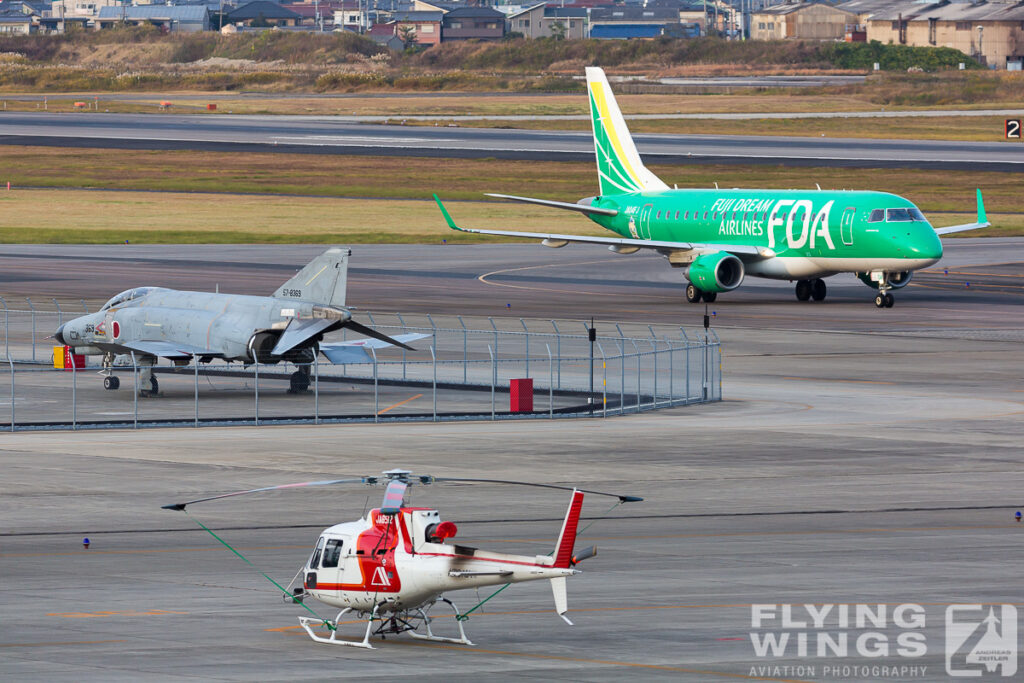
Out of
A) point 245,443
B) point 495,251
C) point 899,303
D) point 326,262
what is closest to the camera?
point 245,443

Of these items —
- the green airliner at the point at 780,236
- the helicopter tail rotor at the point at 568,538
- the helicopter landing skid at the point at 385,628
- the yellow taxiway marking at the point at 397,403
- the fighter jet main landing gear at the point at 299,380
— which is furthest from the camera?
the green airliner at the point at 780,236

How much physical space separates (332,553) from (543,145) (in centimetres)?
16299

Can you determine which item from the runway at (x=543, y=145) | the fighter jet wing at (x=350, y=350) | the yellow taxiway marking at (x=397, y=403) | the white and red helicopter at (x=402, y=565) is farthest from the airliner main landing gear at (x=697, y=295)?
the runway at (x=543, y=145)

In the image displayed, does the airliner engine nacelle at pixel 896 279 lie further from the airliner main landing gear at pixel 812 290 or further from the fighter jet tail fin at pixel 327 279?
the fighter jet tail fin at pixel 327 279

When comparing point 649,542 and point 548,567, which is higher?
point 548,567

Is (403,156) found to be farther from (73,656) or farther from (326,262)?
(73,656)

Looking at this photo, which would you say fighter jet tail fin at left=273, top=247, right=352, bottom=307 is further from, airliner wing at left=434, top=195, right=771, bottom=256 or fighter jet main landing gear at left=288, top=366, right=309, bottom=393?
airliner wing at left=434, top=195, right=771, bottom=256

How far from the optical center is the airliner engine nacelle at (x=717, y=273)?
262 ft

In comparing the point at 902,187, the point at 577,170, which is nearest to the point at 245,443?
the point at 902,187

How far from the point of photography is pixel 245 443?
45719 millimetres

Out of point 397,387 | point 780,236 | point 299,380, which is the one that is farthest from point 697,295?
point 299,380

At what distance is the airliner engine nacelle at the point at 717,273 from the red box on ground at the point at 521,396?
29142 mm

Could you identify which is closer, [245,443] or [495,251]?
[245,443]

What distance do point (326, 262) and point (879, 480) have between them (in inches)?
814
